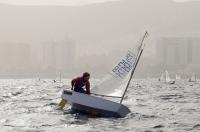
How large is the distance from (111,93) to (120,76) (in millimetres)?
1251

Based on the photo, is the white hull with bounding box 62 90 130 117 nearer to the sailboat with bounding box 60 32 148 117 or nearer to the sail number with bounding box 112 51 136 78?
the sailboat with bounding box 60 32 148 117

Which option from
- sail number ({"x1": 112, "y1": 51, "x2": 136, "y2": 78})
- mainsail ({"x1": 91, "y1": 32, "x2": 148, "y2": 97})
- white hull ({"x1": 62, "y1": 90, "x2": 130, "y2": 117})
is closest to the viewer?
white hull ({"x1": 62, "y1": 90, "x2": 130, "y2": 117})

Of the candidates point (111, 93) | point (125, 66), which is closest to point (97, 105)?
point (111, 93)

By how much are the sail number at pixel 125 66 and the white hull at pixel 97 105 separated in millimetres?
2467

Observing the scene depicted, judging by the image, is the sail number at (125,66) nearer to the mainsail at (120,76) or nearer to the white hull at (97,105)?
the mainsail at (120,76)

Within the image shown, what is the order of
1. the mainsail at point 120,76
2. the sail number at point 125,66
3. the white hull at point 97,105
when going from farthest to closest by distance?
the sail number at point 125,66 < the mainsail at point 120,76 < the white hull at point 97,105

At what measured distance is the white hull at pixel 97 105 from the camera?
3109 cm

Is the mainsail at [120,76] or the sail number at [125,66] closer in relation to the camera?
the mainsail at [120,76]

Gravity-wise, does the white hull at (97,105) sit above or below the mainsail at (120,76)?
below

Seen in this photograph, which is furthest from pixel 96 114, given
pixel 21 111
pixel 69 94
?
pixel 21 111

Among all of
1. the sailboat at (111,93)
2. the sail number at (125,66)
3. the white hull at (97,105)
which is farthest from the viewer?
the sail number at (125,66)

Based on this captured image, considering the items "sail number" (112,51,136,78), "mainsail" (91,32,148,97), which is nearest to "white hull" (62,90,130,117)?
"mainsail" (91,32,148,97)

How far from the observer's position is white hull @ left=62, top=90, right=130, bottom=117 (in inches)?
1224

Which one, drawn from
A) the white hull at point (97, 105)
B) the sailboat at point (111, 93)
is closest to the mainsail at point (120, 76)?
the sailboat at point (111, 93)
